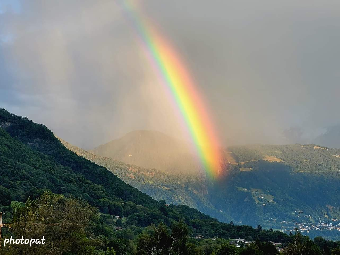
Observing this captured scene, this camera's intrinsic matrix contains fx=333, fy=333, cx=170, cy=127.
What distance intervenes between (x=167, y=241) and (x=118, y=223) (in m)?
107

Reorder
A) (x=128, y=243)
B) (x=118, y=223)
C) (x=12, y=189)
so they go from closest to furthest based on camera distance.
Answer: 1. (x=128, y=243)
2. (x=12, y=189)
3. (x=118, y=223)

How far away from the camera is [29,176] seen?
591ft

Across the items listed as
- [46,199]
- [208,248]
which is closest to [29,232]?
[46,199]

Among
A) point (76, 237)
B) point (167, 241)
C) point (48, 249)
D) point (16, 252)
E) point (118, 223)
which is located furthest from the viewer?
point (118, 223)

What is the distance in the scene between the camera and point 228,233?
19012cm

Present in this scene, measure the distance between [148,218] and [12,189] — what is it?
76208 millimetres

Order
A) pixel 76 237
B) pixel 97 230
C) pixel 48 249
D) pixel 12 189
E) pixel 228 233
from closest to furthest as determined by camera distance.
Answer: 1. pixel 48 249
2. pixel 76 237
3. pixel 97 230
4. pixel 12 189
5. pixel 228 233

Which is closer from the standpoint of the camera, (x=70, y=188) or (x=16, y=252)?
(x=16, y=252)

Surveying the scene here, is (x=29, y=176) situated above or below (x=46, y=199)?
above

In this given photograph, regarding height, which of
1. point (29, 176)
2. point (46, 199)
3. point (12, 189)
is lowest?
point (46, 199)

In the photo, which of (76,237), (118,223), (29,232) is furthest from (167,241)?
(118,223)

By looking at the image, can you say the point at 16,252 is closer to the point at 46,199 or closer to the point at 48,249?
the point at 48,249

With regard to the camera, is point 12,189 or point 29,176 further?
point 29,176

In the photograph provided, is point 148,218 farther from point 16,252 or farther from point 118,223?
point 16,252
